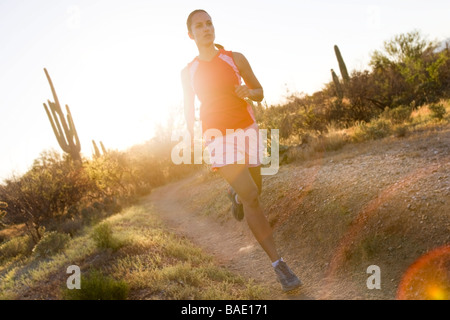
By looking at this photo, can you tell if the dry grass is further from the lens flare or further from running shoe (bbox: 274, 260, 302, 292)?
the lens flare

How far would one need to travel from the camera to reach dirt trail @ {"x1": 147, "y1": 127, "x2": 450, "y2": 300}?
11.2 ft

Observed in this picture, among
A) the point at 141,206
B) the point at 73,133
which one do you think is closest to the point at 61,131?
the point at 73,133

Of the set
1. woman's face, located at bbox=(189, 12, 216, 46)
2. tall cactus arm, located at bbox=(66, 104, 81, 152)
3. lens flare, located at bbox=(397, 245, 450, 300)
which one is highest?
tall cactus arm, located at bbox=(66, 104, 81, 152)

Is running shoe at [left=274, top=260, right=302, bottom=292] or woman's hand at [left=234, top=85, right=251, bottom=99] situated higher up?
woman's hand at [left=234, top=85, right=251, bottom=99]

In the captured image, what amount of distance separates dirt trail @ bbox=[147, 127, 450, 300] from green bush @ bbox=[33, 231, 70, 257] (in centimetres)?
302

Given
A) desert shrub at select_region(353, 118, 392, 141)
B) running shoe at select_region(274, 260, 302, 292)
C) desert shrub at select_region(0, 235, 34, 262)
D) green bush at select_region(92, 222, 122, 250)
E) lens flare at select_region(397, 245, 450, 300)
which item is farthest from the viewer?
desert shrub at select_region(0, 235, 34, 262)

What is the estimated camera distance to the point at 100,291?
3.31 meters

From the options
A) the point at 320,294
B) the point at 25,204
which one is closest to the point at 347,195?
the point at 320,294

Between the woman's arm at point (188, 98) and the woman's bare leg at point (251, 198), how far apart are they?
0.58m

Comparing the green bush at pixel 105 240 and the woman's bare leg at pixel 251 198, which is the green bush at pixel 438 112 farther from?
the green bush at pixel 105 240

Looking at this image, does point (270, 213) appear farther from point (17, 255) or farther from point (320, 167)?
point (17, 255)

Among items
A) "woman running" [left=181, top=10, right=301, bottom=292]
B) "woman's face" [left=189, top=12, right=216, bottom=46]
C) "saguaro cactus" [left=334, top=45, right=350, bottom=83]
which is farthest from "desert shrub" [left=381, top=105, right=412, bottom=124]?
"saguaro cactus" [left=334, top=45, right=350, bottom=83]

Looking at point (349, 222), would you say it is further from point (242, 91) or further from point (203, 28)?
point (203, 28)
